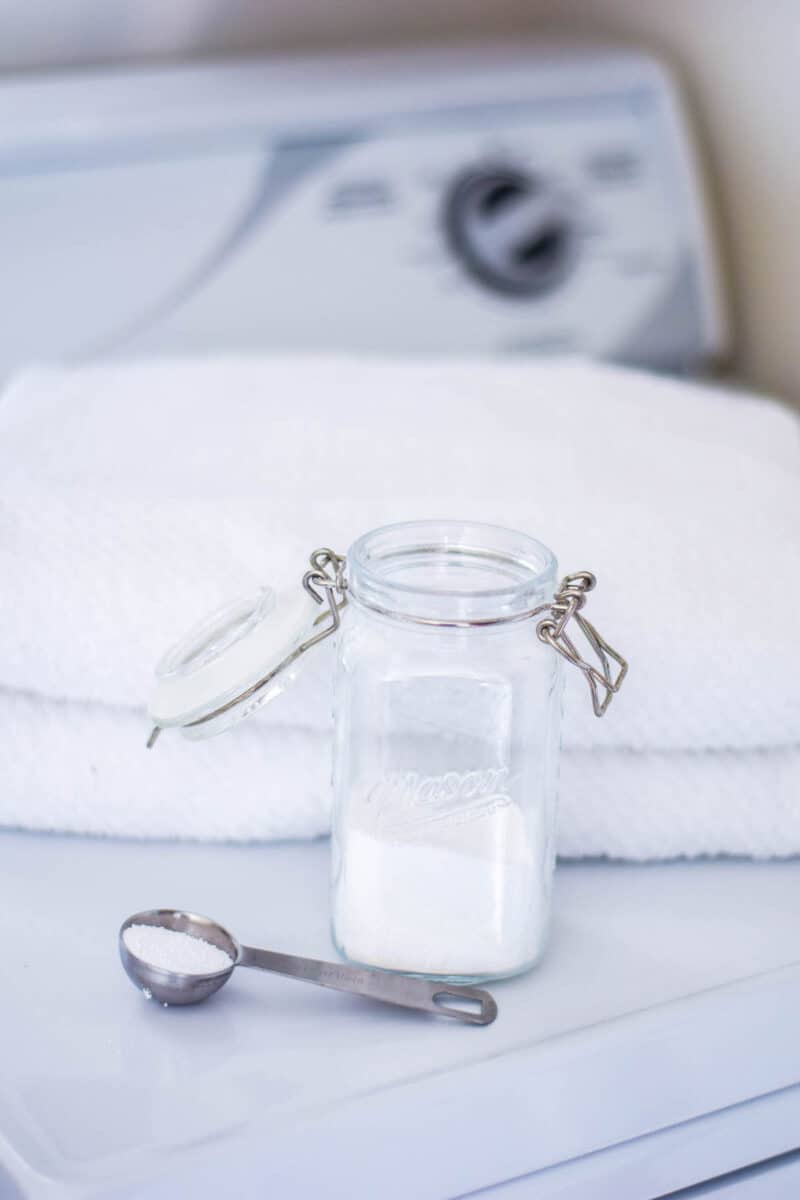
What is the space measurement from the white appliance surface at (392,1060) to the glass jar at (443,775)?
22 mm

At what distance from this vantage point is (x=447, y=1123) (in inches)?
14.9

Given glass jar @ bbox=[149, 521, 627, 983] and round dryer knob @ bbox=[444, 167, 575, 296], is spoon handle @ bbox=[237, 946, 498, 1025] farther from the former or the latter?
round dryer knob @ bbox=[444, 167, 575, 296]

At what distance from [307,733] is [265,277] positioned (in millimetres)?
507

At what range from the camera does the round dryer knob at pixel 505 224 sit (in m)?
0.95

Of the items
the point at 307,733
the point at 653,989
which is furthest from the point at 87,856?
the point at 653,989

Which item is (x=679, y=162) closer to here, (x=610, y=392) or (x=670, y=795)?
(x=610, y=392)

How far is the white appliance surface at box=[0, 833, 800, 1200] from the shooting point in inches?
14.2

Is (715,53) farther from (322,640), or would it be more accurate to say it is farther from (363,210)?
(322,640)

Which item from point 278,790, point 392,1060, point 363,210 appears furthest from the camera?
point 363,210

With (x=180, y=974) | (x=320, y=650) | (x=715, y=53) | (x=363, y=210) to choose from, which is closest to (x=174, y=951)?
(x=180, y=974)

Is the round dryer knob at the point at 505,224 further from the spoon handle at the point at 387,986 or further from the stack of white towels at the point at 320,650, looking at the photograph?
the spoon handle at the point at 387,986

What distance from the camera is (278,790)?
495mm

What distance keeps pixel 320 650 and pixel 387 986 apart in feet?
0.40

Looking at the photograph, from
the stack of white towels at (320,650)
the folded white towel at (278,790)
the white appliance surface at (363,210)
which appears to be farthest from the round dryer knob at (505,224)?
the folded white towel at (278,790)
